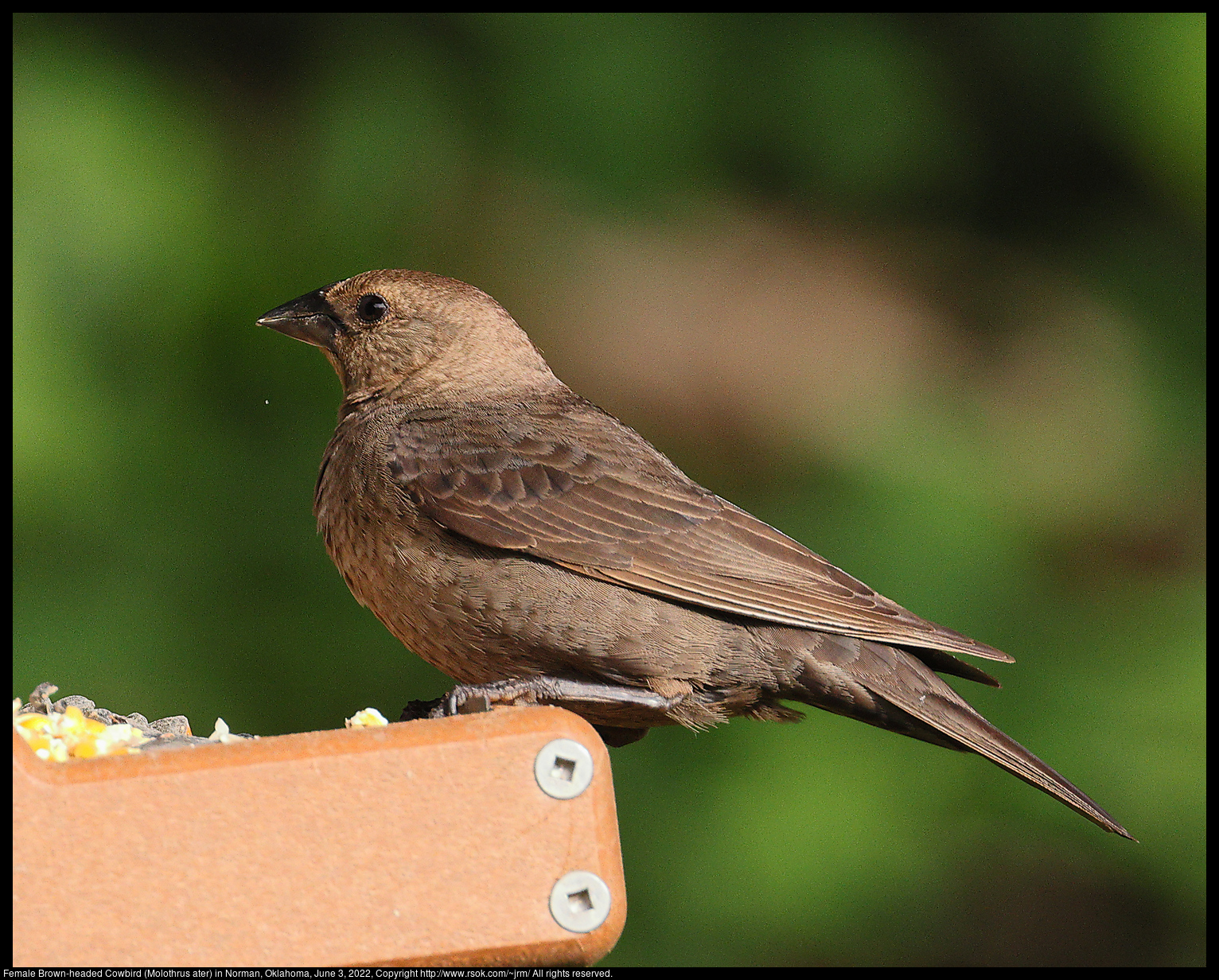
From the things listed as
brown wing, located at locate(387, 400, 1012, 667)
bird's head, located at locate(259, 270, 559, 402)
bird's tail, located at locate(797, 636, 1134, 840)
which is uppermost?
bird's head, located at locate(259, 270, 559, 402)

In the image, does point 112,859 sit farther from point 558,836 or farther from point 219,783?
point 558,836

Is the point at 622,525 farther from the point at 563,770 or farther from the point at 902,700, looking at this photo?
the point at 563,770

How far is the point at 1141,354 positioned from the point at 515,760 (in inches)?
193

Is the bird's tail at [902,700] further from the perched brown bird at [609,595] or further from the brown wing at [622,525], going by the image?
the brown wing at [622,525]


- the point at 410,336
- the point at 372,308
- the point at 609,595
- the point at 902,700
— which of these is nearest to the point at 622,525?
the point at 609,595

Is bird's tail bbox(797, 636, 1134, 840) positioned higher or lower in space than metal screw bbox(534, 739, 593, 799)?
lower

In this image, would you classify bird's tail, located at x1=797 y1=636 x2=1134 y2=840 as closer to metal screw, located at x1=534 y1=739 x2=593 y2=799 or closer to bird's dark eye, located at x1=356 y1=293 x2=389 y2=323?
metal screw, located at x1=534 y1=739 x2=593 y2=799

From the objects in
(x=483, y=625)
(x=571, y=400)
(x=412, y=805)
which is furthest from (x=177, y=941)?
(x=571, y=400)

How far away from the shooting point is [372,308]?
368cm

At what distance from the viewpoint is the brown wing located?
9.96ft

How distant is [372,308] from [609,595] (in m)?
1.15

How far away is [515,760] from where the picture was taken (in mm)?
2012

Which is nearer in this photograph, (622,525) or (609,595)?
(609,595)

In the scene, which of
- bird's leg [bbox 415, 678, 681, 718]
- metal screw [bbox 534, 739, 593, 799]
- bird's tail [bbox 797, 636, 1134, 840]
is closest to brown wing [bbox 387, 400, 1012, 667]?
bird's tail [bbox 797, 636, 1134, 840]
